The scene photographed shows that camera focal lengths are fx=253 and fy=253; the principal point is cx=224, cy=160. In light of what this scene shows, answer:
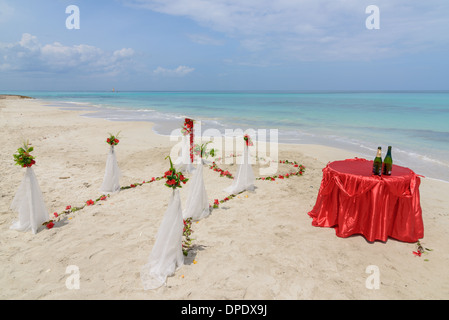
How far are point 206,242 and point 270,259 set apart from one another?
1.54m

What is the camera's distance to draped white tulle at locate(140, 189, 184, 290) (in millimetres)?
4781

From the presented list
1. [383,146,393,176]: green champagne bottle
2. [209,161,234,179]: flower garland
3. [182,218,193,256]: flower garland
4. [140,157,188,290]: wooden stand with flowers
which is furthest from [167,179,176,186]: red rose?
[209,161,234,179]: flower garland

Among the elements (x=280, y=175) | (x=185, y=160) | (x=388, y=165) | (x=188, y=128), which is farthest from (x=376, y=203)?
(x=188, y=128)

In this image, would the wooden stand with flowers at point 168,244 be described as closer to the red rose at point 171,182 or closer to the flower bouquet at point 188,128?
the red rose at point 171,182

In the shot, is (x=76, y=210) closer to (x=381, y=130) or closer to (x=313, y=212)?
(x=313, y=212)

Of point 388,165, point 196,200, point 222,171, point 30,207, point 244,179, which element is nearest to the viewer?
point 388,165

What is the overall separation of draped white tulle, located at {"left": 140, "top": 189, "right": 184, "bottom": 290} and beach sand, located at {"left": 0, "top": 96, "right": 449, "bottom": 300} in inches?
8.2

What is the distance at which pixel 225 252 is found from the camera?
557 centimetres

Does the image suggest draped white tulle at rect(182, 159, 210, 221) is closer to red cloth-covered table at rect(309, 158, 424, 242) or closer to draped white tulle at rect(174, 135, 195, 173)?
red cloth-covered table at rect(309, 158, 424, 242)

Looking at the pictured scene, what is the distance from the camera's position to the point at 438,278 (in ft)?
15.6

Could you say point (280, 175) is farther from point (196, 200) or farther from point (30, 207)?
point (30, 207)

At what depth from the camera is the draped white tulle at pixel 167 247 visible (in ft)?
15.7

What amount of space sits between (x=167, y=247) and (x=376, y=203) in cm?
453
